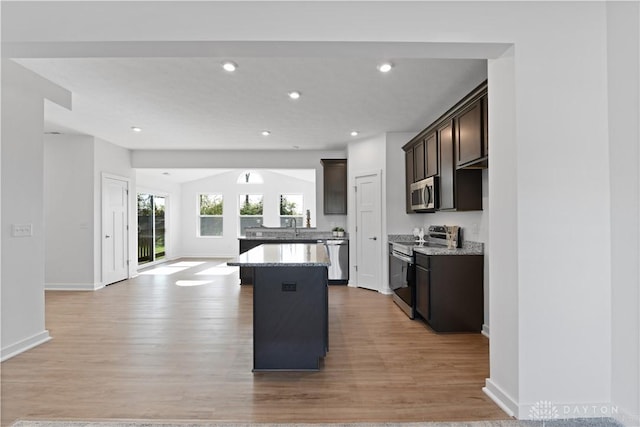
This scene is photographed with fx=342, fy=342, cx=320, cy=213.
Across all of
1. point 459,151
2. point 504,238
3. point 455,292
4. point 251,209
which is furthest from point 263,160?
point 504,238

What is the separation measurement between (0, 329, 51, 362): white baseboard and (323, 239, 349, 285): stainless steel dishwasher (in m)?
4.21

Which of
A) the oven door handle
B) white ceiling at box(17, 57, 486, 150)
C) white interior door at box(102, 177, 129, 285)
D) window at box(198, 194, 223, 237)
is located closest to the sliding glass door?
window at box(198, 194, 223, 237)

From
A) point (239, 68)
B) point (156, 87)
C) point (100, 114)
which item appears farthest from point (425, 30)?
point (100, 114)

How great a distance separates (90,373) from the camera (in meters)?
2.70

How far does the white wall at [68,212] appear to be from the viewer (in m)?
5.84

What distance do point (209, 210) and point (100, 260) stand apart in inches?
204

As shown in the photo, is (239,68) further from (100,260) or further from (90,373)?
(100,260)

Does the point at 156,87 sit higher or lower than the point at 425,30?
higher

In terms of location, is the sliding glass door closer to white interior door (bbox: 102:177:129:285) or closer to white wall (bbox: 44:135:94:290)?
white interior door (bbox: 102:177:129:285)

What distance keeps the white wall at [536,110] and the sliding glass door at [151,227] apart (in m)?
7.24

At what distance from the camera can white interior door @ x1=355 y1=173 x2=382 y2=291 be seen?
5.82m

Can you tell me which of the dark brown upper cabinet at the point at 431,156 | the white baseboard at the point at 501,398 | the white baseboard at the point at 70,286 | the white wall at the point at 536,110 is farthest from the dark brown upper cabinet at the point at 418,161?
the white baseboard at the point at 70,286

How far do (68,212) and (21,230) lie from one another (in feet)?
10.00

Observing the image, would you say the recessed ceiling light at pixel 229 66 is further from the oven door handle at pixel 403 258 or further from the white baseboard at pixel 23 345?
the white baseboard at pixel 23 345
